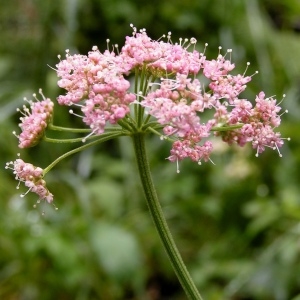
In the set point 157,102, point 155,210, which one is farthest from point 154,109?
point 155,210

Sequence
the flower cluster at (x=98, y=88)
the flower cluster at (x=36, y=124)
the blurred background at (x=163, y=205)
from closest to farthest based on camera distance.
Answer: the flower cluster at (x=98, y=88) < the flower cluster at (x=36, y=124) < the blurred background at (x=163, y=205)

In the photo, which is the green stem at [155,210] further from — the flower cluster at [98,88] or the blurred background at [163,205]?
the blurred background at [163,205]

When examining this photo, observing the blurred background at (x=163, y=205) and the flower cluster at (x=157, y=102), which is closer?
the flower cluster at (x=157, y=102)

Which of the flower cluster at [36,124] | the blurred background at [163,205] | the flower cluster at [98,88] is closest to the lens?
the flower cluster at [98,88]

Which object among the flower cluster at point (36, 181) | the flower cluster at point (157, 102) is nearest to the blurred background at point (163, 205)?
the flower cluster at point (157, 102)

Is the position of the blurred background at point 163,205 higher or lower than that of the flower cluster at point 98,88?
higher

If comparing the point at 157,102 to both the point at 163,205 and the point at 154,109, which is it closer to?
the point at 154,109

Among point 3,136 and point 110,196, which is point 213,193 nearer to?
point 110,196
